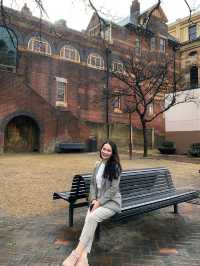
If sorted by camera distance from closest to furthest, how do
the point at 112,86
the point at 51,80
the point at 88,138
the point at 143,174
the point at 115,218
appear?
1. the point at 115,218
2. the point at 143,174
3. the point at 88,138
4. the point at 51,80
5. the point at 112,86

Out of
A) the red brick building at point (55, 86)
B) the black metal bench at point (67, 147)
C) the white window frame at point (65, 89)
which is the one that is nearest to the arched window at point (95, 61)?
the red brick building at point (55, 86)

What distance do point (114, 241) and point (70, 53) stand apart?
27282mm

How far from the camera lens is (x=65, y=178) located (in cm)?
1024

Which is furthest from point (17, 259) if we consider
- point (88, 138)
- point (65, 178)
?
point (88, 138)

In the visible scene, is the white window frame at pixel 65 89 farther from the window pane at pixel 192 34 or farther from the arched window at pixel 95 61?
the window pane at pixel 192 34

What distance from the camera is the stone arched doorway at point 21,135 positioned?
927 inches

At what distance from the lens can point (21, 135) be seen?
24062 mm

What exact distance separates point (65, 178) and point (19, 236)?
18.6ft

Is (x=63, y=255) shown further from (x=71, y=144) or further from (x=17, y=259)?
(x=71, y=144)

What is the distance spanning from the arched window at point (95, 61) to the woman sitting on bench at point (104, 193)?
27959 mm

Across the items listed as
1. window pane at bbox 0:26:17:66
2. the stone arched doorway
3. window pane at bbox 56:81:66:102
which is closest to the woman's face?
the stone arched doorway

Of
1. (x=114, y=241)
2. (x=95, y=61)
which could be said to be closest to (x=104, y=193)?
(x=114, y=241)

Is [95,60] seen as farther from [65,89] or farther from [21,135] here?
[21,135]

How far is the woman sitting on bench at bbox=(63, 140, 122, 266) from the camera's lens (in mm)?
3828
